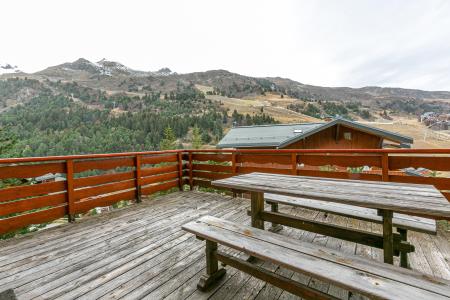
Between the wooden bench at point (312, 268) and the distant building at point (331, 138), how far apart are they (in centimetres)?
858

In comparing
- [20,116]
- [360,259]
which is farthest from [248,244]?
[20,116]

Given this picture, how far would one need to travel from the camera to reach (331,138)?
10938 millimetres

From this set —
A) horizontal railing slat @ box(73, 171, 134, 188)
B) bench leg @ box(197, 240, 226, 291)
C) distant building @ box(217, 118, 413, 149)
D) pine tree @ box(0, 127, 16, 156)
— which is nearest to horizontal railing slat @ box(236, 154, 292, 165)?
horizontal railing slat @ box(73, 171, 134, 188)

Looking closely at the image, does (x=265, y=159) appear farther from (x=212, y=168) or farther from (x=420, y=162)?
(x=420, y=162)

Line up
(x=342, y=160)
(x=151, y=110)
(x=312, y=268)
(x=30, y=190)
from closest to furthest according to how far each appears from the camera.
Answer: (x=312, y=268) < (x=30, y=190) < (x=342, y=160) < (x=151, y=110)

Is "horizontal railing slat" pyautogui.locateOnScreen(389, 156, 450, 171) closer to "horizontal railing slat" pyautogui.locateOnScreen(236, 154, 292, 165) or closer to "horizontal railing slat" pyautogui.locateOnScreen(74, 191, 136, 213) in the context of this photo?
"horizontal railing slat" pyautogui.locateOnScreen(236, 154, 292, 165)

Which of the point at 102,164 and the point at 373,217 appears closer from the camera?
the point at 373,217

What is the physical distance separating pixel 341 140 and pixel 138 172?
937 centimetres

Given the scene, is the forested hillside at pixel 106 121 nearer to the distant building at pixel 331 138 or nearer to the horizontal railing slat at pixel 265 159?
the distant building at pixel 331 138

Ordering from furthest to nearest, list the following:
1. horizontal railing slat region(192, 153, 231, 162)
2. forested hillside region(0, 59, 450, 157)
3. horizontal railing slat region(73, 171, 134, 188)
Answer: forested hillside region(0, 59, 450, 157), horizontal railing slat region(192, 153, 231, 162), horizontal railing slat region(73, 171, 134, 188)

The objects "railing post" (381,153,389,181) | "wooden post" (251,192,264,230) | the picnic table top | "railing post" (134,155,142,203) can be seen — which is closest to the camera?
the picnic table top

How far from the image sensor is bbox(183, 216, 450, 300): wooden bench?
3.62ft

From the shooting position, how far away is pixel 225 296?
1793mm

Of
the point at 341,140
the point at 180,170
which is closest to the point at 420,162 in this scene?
the point at 180,170
